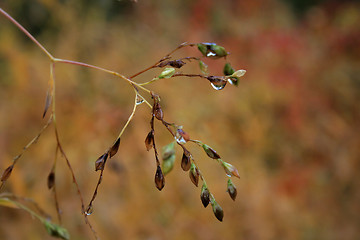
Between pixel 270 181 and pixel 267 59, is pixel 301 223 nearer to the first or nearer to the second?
pixel 270 181

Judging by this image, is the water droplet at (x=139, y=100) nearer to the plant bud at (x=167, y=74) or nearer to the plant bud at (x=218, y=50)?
the plant bud at (x=167, y=74)

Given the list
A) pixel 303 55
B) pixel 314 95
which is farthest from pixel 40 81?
pixel 303 55

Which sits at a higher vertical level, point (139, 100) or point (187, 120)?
point (139, 100)

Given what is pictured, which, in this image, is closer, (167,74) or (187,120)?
(167,74)

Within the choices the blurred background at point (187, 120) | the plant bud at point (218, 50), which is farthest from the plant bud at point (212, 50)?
the blurred background at point (187, 120)

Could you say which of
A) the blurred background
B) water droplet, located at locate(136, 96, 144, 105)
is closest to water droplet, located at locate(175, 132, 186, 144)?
water droplet, located at locate(136, 96, 144, 105)

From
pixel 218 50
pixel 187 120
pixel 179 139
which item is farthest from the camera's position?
pixel 187 120

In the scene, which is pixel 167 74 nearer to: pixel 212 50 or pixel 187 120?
pixel 212 50

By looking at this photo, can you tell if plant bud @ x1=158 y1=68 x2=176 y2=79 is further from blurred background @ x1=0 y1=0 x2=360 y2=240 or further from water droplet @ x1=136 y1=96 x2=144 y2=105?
blurred background @ x1=0 y1=0 x2=360 y2=240

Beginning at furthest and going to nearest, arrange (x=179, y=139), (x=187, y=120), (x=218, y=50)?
(x=187, y=120) → (x=218, y=50) → (x=179, y=139)

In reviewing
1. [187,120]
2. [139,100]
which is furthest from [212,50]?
[187,120]
